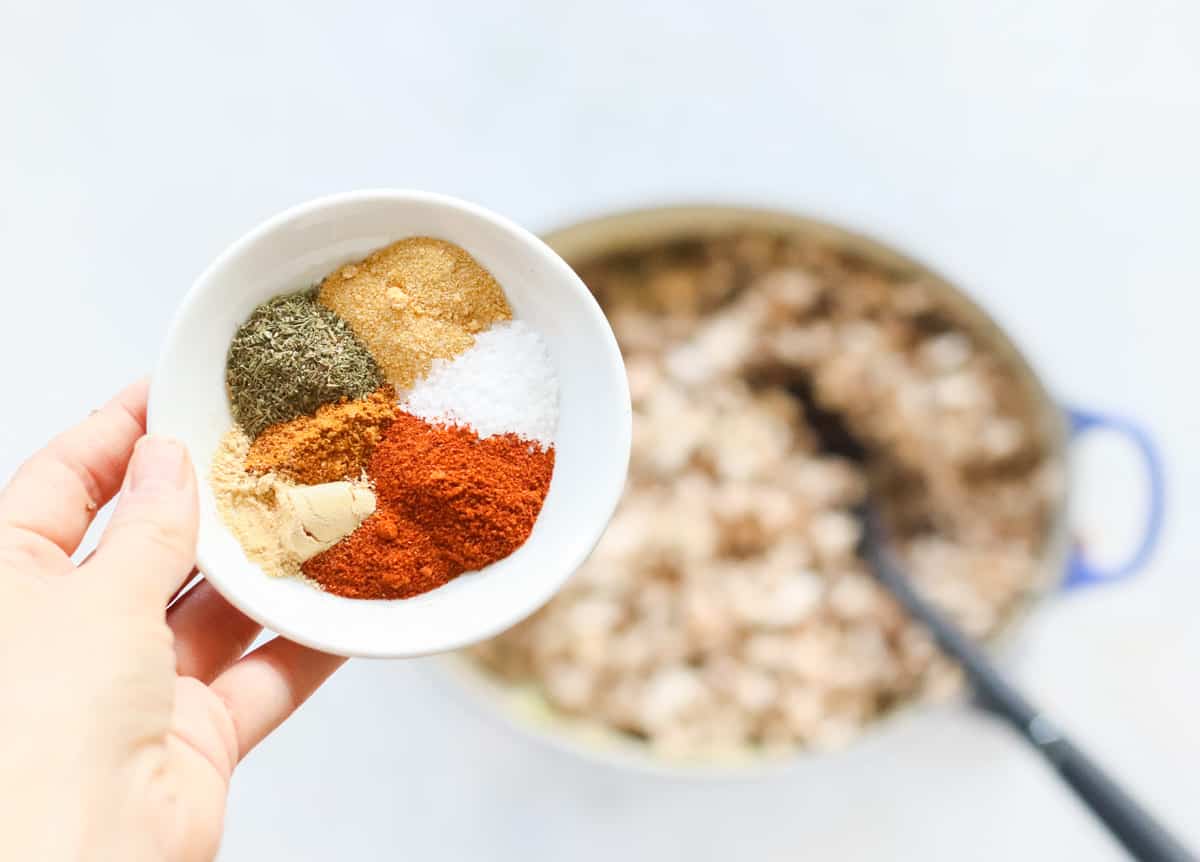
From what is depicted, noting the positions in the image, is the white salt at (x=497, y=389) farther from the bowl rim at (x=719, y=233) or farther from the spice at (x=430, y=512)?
the bowl rim at (x=719, y=233)

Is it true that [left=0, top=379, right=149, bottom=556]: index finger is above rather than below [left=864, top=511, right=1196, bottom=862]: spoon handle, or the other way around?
above

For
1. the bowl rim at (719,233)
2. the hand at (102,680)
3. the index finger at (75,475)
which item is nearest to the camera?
the hand at (102,680)

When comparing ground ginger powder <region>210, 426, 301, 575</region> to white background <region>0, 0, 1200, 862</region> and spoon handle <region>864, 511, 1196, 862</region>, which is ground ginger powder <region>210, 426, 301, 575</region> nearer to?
white background <region>0, 0, 1200, 862</region>

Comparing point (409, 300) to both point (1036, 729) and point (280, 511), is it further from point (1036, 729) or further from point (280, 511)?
point (1036, 729)

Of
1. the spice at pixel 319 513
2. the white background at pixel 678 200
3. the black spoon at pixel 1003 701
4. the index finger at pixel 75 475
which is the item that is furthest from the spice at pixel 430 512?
the black spoon at pixel 1003 701

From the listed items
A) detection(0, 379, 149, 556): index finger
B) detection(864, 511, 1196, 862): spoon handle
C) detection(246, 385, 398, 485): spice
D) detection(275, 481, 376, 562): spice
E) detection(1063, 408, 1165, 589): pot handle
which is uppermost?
detection(246, 385, 398, 485): spice

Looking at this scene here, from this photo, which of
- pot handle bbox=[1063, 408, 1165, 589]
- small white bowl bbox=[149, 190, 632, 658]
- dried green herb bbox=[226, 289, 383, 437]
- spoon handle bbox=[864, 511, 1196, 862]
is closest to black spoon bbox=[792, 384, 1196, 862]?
spoon handle bbox=[864, 511, 1196, 862]
